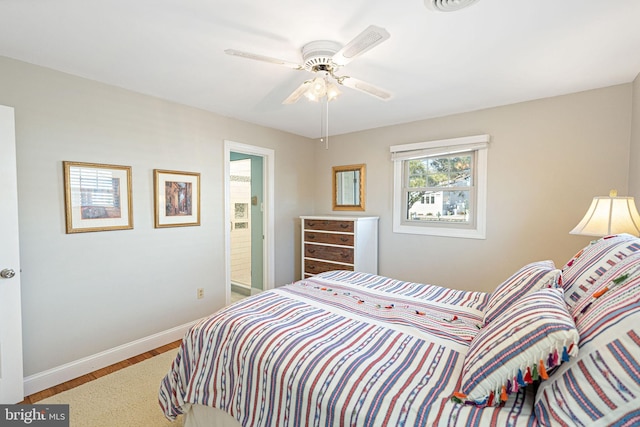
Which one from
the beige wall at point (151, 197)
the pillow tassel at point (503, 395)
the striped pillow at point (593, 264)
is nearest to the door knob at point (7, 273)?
the beige wall at point (151, 197)

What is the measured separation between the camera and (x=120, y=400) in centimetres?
203

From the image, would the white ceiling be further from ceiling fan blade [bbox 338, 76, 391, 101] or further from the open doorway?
the open doorway

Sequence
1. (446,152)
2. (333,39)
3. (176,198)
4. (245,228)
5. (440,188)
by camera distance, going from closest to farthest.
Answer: (333,39), (176,198), (446,152), (440,188), (245,228)

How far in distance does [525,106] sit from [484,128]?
38cm

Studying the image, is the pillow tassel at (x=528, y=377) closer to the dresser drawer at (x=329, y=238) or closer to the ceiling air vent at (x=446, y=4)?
the ceiling air vent at (x=446, y=4)

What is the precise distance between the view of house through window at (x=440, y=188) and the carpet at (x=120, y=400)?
9.86 feet

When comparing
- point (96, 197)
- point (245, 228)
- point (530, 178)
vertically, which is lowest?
point (245, 228)

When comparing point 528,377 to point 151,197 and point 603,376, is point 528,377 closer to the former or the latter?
point 603,376

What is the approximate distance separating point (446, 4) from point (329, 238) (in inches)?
104

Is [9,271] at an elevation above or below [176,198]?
below

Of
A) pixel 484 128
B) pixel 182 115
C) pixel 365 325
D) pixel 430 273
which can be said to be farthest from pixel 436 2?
pixel 430 273

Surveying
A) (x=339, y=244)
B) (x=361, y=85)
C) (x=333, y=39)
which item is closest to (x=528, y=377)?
(x=361, y=85)

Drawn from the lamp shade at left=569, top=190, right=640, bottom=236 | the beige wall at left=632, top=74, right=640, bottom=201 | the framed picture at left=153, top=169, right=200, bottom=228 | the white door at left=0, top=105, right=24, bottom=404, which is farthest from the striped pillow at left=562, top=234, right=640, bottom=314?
the white door at left=0, top=105, right=24, bottom=404

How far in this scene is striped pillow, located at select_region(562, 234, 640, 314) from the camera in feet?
4.08
